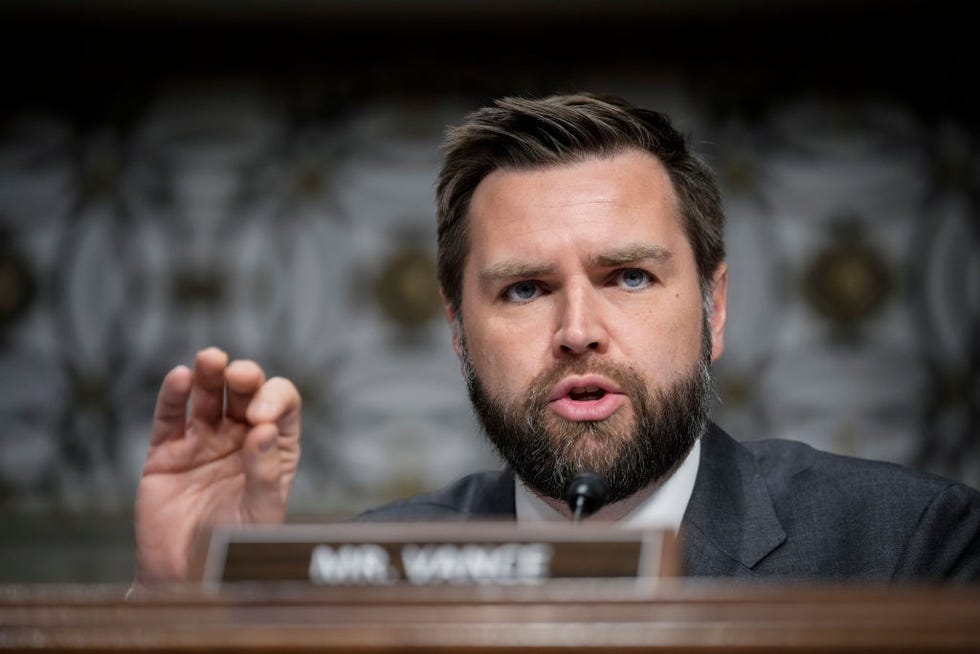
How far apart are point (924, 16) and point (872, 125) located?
0.44 m

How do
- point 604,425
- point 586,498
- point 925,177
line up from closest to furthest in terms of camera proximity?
1. point 586,498
2. point 604,425
3. point 925,177

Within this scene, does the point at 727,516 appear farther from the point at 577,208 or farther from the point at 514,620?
the point at 514,620

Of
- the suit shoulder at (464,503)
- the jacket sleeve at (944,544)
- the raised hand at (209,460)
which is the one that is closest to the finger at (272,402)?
the raised hand at (209,460)

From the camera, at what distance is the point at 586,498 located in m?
1.32

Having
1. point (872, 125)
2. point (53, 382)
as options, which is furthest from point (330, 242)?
point (872, 125)

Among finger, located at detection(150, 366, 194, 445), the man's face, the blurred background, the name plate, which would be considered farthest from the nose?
the blurred background

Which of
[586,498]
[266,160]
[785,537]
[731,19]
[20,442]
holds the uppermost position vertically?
[731,19]

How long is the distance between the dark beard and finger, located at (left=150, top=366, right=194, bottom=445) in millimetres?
508

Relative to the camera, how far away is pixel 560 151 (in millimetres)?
1928

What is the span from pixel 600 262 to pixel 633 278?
7 centimetres

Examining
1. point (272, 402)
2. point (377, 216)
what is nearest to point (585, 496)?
point (272, 402)

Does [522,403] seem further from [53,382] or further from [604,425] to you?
[53,382]

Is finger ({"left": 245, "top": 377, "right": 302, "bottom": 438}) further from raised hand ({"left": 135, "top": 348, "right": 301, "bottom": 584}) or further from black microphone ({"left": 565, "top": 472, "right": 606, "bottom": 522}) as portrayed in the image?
black microphone ({"left": 565, "top": 472, "right": 606, "bottom": 522})

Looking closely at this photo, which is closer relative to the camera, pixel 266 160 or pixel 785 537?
pixel 785 537
